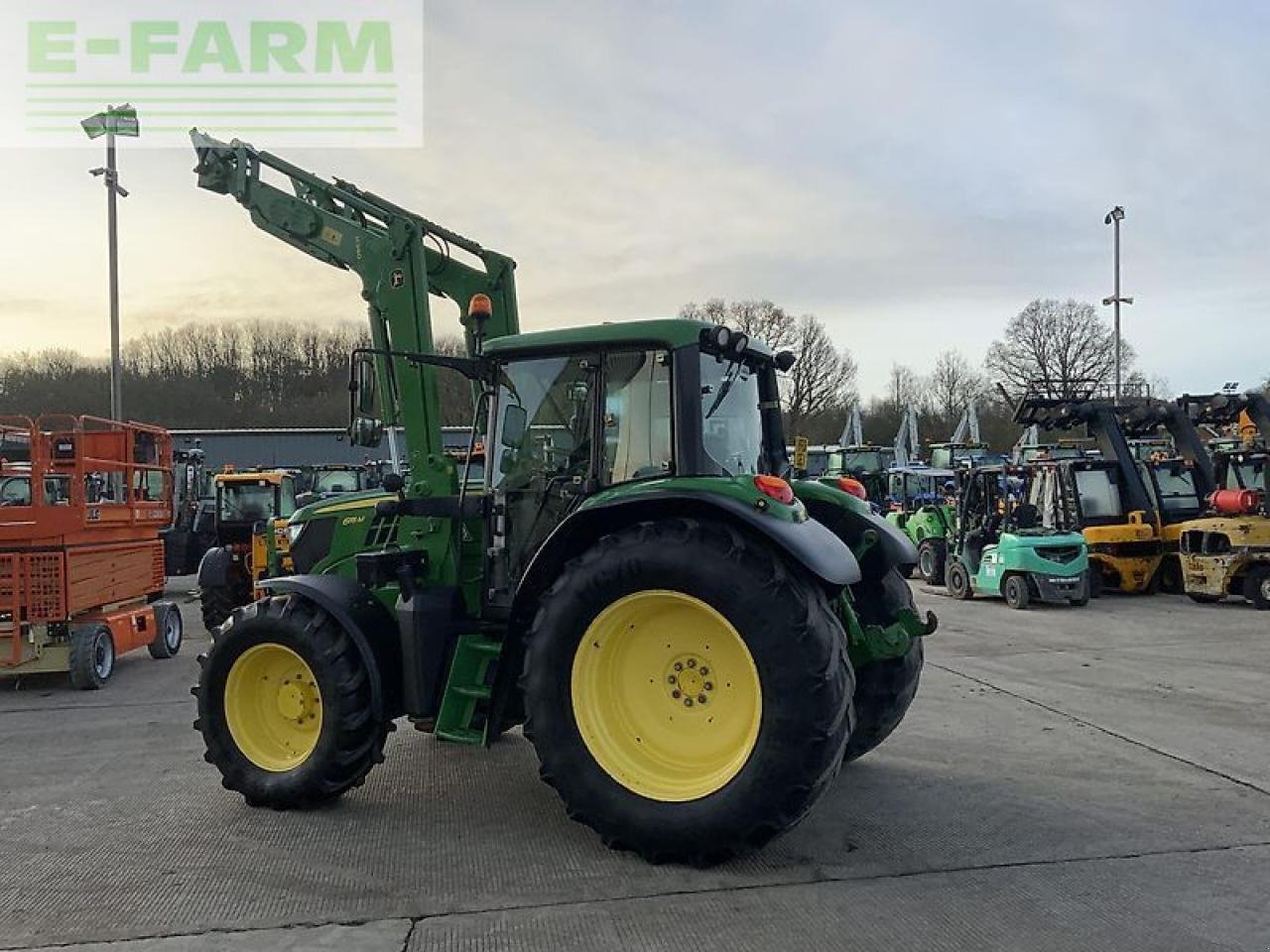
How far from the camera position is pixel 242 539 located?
14266 millimetres

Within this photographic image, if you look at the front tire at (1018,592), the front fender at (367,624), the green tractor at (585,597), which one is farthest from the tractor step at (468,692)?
the front tire at (1018,592)

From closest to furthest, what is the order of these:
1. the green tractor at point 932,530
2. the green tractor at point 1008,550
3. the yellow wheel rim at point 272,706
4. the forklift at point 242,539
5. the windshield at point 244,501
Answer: the yellow wheel rim at point 272,706 < the forklift at point 242,539 < the green tractor at point 1008,550 < the windshield at point 244,501 < the green tractor at point 932,530

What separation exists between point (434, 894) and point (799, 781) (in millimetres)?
1526

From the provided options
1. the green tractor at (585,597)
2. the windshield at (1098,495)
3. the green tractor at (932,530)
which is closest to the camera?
the green tractor at (585,597)

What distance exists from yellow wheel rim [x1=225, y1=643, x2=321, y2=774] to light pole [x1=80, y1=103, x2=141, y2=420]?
2099 centimetres

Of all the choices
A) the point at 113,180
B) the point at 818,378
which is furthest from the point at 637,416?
the point at 818,378

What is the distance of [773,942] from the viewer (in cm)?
353

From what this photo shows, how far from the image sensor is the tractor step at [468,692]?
15.6ft

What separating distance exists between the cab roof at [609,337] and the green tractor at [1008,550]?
33.0ft

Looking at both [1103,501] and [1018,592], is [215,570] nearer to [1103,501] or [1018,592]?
[1018,592]

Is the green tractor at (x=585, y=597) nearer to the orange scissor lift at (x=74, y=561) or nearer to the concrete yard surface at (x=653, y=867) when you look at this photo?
the concrete yard surface at (x=653, y=867)

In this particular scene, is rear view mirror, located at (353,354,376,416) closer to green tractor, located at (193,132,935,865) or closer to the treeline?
green tractor, located at (193,132,935,865)

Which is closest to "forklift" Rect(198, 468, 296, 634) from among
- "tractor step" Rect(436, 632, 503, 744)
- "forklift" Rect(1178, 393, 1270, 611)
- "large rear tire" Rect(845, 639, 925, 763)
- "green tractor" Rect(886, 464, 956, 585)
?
"tractor step" Rect(436, 632, 503, 744)

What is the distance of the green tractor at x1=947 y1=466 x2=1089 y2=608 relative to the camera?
43.4 feet
